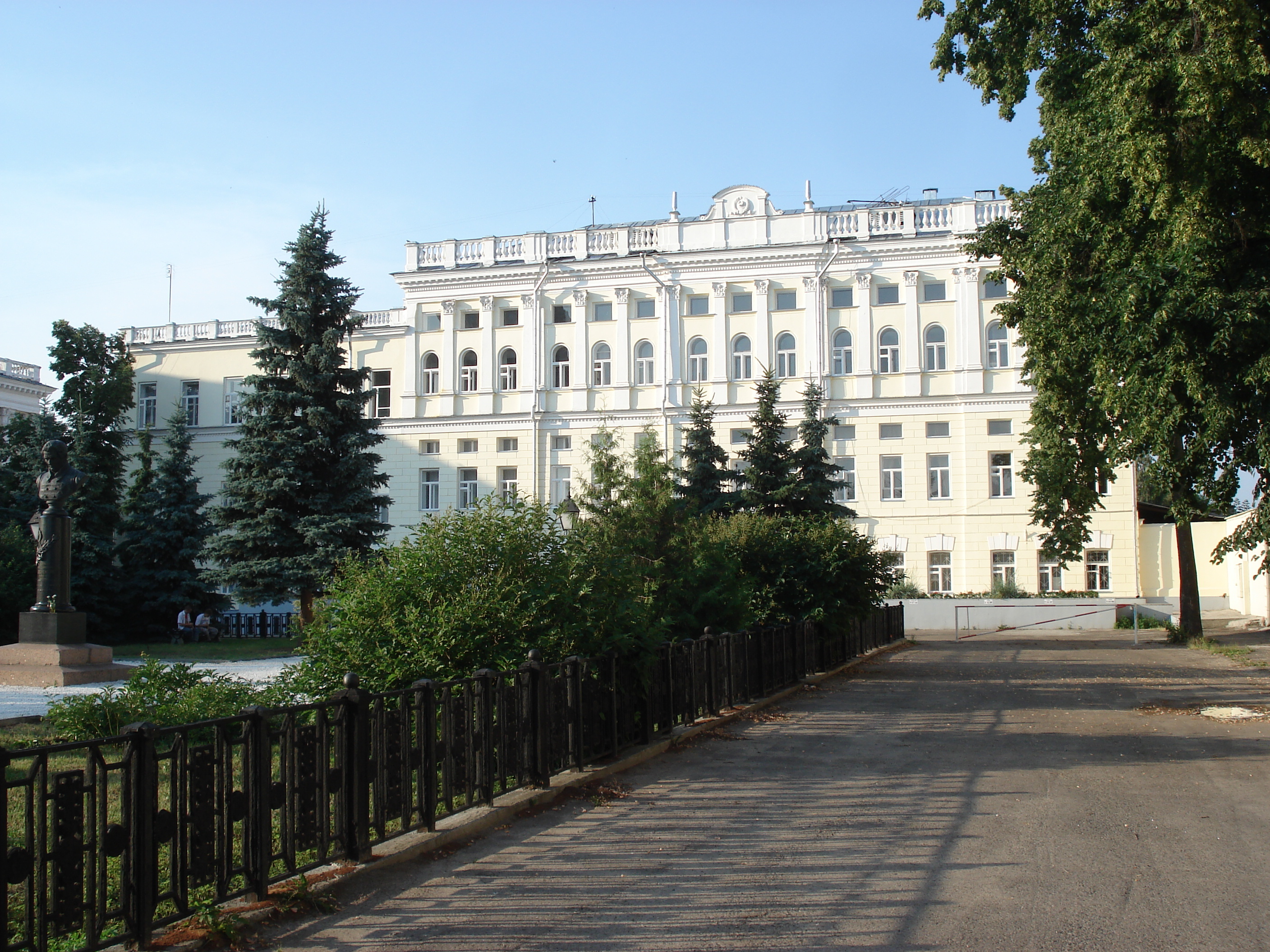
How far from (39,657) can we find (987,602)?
110 feet

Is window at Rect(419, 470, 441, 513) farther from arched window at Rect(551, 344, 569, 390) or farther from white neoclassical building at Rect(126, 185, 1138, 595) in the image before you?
arched window at Rect(551, 344, 569, 390)

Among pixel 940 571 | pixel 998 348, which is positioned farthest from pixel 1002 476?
pixel 998 348

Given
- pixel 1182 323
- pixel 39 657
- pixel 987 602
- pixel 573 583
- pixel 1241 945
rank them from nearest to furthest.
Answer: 1. pixel 1241 945
2. pixel 573 583
3. pixel 1182 323
4. pixel 39 657
5. pixel 987 602

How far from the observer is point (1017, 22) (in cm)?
1819

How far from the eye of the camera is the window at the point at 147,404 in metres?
53.2

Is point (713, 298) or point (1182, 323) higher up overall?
point (713, 298)

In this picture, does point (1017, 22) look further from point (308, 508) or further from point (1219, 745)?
point (308, 508)

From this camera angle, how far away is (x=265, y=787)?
602 centimetres

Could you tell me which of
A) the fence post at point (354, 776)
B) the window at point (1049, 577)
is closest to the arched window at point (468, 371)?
the window at point (1049, 577)

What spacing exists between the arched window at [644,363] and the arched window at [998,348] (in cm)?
1466

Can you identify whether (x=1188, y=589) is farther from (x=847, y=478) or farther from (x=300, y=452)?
(x=300, y=452)

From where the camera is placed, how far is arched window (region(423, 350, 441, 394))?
165ft

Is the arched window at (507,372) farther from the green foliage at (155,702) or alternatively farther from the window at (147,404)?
the green foliage at (155,702)

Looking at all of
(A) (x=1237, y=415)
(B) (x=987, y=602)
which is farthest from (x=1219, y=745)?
(B) (x=987, y=602)
